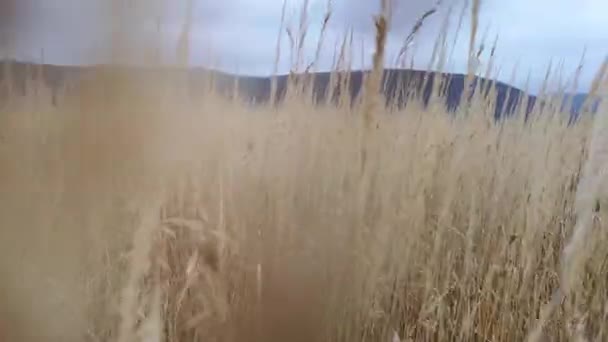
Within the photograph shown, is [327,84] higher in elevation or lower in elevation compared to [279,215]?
higher

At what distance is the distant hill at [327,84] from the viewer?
735mm

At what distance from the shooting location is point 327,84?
74cm

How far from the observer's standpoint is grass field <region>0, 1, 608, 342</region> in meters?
0.74

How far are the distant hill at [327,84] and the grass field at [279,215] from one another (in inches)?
0.6

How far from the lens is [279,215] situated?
0.75 metres

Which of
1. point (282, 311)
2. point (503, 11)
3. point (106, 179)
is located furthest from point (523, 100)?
point (106, 179)

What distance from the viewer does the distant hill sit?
0.73 m

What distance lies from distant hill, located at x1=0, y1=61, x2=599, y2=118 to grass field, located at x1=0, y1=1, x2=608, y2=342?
0.02 m

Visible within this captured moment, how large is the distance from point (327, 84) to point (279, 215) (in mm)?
176

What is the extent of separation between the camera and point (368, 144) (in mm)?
754

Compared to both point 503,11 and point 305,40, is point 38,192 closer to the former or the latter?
point 305,40

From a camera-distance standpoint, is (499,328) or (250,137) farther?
(499,328)

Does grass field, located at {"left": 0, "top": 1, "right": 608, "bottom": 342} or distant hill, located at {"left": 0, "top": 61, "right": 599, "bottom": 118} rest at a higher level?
distant hill, located at {"left": 0, "top": 61, "right": 599, "bottom": 118}

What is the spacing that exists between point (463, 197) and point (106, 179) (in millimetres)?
465
